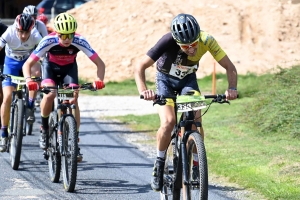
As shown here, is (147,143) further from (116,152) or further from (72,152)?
(72,152)

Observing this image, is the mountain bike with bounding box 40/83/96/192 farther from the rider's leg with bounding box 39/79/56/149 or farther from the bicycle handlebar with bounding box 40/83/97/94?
the rider's leg with bounding box 39/79/56/149

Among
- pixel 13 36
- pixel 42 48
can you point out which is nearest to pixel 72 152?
pixel 42 48

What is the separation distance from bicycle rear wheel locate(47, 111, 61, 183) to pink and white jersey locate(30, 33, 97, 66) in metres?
0.70

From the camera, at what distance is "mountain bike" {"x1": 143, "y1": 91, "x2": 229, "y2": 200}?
7.07 meters

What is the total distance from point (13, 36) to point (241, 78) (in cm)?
1587

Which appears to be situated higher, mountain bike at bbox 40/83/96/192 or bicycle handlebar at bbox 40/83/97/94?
bicycle handlebar at bbox 40/83/97/94

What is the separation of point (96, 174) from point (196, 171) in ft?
11.1

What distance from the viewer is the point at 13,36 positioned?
1179cm

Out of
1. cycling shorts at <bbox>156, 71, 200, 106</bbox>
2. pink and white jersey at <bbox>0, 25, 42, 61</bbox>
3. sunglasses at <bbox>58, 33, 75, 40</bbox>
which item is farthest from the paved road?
sunglasses at <bbox>58, 33, 75, 40</bbox>

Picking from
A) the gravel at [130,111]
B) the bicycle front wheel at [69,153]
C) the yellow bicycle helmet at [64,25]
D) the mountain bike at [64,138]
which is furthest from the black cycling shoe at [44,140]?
the gravel at [130,111]

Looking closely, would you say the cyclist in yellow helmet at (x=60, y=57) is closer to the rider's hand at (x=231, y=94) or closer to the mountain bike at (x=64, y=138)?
the mountain bike at (x=64, y=138)

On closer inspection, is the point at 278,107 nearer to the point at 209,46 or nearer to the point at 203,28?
the point at 209,46

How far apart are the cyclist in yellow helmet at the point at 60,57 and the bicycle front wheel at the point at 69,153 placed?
0.20 m

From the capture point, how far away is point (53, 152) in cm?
982
